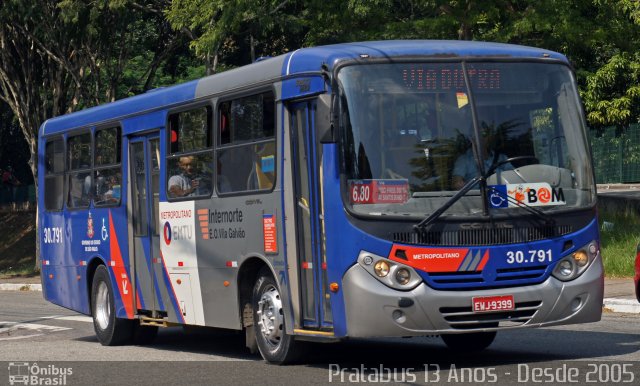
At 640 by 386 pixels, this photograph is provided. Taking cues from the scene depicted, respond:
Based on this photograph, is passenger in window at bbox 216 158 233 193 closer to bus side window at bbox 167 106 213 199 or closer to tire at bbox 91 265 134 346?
bus side window at bbox 167 106 213 199

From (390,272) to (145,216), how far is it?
5.27m

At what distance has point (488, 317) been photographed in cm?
1102

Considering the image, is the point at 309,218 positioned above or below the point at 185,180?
below

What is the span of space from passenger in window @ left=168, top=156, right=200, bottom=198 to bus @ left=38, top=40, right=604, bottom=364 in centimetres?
53

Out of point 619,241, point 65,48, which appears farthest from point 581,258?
point 65,48

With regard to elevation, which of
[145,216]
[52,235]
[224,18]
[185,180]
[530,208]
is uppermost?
[224,18]

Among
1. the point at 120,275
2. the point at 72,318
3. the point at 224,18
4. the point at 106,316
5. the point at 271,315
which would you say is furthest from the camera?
the point at 224,18

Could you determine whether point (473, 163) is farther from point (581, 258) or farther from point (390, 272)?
point (581, 258)


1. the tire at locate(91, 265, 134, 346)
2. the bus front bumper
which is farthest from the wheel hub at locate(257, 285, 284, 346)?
the tire at locate(91, 265, 134, 346)

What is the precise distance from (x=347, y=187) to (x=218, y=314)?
9.67 feet

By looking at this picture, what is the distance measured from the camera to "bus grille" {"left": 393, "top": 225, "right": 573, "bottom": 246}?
35.6 ft

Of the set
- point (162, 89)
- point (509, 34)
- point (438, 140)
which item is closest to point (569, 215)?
point (438, 140)

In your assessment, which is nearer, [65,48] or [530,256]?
[530,256]

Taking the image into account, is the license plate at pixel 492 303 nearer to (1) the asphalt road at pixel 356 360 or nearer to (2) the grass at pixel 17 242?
(1) the asphalt road at pixel 356 360
